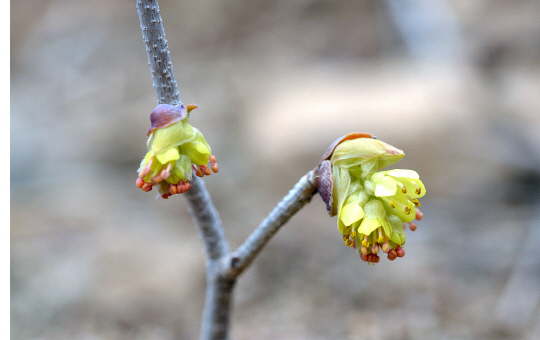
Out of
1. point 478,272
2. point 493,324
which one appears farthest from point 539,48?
point 493,324

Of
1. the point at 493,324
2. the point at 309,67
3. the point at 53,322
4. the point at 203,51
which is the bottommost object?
the point at 493,324

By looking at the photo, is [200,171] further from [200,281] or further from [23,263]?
[23,263]

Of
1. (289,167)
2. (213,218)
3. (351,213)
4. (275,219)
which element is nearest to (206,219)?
(213,218)

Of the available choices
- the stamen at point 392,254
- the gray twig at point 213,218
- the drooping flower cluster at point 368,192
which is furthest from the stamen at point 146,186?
the stamen at point 392,254

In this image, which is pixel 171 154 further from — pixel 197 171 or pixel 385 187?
pixel 385 187

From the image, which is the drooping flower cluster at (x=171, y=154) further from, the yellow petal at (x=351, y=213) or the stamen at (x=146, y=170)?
the yellow petal at (x=351, y=213)

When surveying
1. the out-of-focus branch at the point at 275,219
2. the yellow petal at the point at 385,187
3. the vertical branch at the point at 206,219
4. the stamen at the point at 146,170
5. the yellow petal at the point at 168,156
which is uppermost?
the vertical branch at the point at 206,219
